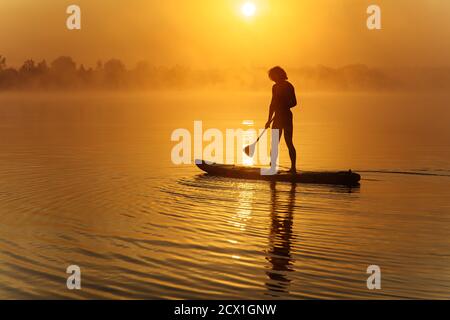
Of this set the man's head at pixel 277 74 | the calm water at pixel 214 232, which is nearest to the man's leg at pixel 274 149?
the calm water at pixel 214 232

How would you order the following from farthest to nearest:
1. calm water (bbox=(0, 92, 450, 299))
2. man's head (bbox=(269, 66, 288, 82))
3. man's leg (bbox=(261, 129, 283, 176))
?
man's head (bbox=(269, 66, 288, 82))
man's leg (bbox=(261, 129, 283, 176))
calm water (bbox=(0, 92, 450, 299))

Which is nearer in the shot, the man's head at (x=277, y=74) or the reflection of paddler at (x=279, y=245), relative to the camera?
the reflection of paddler at (x=279, y=245)

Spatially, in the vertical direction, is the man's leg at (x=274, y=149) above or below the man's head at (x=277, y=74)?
below

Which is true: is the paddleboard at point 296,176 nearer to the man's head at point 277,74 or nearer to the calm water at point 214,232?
the calm water at point 214,232

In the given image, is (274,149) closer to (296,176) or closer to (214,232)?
(296,176)

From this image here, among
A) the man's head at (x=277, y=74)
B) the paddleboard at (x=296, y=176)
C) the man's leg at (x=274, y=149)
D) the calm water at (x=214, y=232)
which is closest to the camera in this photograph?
the calm water at (x=214, y=232)

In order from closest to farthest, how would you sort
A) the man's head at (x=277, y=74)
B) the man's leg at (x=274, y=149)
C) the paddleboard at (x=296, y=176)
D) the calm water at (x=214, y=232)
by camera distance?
the calm water at (x=214, y=232), the paddleboard at (x=296, y=176), the man's leg at (x=274, y=149), the man's head at (x=277, y=74)

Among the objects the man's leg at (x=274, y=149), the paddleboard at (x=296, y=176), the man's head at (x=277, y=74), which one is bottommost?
the paddleboard at (x=296, y=176)

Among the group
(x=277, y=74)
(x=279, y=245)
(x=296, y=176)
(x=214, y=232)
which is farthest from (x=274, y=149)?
(x=279, y=245)

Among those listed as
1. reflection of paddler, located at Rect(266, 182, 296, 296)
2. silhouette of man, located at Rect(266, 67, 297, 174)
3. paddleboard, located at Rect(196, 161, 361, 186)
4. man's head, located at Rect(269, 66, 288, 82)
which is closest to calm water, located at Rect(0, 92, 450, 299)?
reflection of paddler, located at Rect(266, 182, 296, 296)

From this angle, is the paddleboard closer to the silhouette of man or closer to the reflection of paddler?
the silhouette of man

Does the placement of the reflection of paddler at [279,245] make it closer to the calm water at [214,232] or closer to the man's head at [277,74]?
the calm water at [214,232]

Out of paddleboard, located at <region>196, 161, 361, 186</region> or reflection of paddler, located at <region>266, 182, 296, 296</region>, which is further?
paddleboard, located at <region>196, 161, 361, 186</region>
